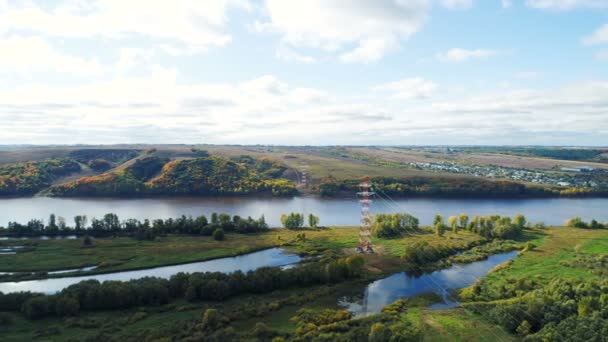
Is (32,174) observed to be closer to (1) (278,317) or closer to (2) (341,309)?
(1) (278,317)

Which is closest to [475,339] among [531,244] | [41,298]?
[531,244]

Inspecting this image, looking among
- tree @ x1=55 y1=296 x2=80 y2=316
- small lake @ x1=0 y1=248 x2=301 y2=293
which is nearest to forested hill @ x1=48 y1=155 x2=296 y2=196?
small lake @ x1=0 y1=248 x2=301 y2=293

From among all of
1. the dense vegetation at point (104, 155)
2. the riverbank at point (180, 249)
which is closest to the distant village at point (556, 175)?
the riverbank at point (180, 249)

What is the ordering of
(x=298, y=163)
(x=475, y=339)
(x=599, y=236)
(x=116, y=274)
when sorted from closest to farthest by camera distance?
1. (x=475, y=339)
2. (x=116, y=274)
3. (x=599, y=236)
4. (x=298, y=163)

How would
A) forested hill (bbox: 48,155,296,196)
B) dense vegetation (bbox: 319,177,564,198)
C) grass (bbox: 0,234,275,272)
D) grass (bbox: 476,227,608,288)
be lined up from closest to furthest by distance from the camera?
grass (bbox: 476,227,608,288), grass (bbox: 0,234,275,272), dense vegetation (bbox: 319,177,564,198), forested hill (bbox: 48,155,296,196)

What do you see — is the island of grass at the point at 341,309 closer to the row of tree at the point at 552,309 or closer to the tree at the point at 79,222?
the row of tree at the point at 552,309

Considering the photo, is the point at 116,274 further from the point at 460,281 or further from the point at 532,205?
the point at 532,205

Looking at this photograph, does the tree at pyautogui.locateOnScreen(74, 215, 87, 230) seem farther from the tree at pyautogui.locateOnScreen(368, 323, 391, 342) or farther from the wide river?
the tree at pyautogui.locateOnScreen(368, 323, 391, 342)
